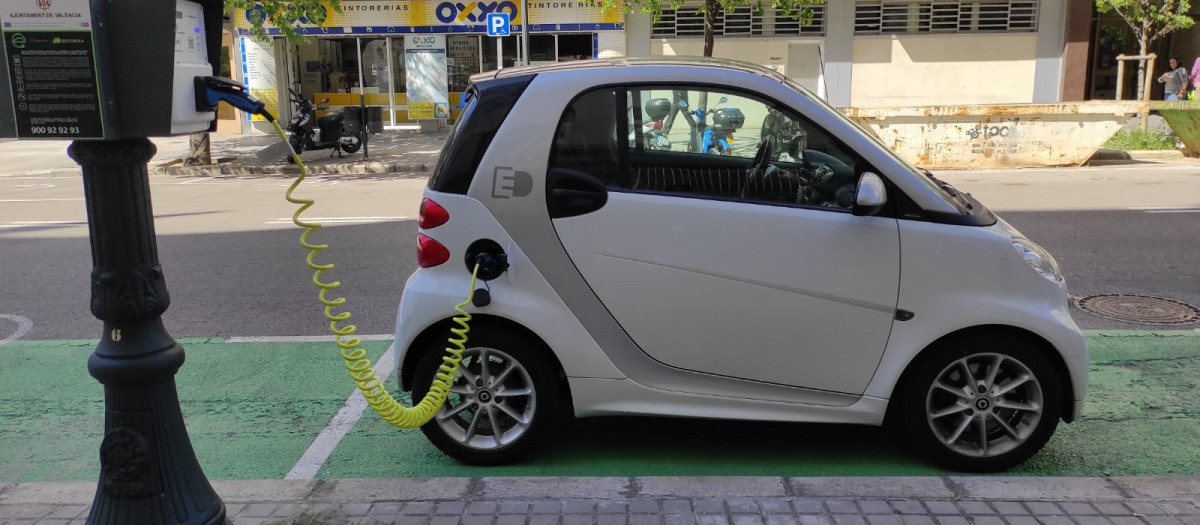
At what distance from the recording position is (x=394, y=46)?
24.5 m

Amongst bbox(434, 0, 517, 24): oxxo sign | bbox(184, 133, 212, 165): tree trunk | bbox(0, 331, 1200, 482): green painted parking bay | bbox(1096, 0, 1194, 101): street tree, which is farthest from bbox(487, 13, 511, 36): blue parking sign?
bbox(0, 331, 1200, 482): green painted parking bay

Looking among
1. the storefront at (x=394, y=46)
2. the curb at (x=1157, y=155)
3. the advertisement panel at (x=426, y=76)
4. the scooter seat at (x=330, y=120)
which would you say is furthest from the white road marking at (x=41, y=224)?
the curb at (x=1157, y=155)

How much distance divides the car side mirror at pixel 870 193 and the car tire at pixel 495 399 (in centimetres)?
149

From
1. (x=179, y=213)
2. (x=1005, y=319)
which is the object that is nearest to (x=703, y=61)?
(x=1005, y=319)

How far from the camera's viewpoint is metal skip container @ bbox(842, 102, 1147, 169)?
15727 mm

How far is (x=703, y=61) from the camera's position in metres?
4.23

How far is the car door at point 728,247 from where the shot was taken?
12.8ft

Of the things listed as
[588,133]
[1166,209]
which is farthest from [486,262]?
[1166,209]

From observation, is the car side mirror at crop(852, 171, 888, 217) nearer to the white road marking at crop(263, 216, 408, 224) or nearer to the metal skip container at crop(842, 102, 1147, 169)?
the white road marking at crop(263, 216, 408, 224)

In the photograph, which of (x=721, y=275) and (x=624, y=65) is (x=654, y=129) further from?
(x=721, y=275)

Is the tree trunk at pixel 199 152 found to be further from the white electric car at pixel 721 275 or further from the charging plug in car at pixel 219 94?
the charging plug in car at pixel 219 94

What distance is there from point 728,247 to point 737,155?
44 centimetres

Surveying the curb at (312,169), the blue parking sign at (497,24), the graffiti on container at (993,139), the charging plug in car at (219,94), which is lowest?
the curb at (312,169)

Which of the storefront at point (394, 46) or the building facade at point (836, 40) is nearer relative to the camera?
the building facade at point (836, 40)
